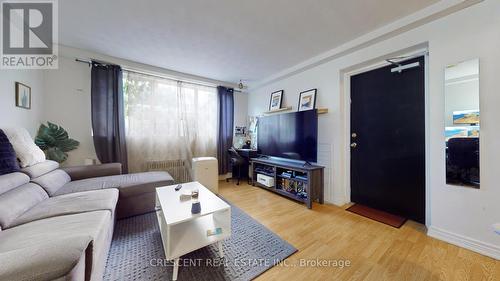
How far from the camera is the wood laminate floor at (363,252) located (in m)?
1.25

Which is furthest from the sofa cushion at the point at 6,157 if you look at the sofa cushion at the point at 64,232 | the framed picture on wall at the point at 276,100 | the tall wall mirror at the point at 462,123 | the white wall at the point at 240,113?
the tall wall mirror at the point at 462,123

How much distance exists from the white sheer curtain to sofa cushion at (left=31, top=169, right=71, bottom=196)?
1.00m

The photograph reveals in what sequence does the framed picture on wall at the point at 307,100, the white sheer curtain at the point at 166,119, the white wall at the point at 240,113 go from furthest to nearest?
the white wall at the point at 240,113 → the white sheer curtain at the point at 166,119 → the framed picture on wall at the point at 307,100

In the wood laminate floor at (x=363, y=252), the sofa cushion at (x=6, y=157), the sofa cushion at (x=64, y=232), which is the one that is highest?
the sofa cushion at (x=6, y=157)

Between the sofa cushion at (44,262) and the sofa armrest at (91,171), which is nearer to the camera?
the sofa cushion at (44,262)

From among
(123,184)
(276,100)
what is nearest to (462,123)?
(276,100)

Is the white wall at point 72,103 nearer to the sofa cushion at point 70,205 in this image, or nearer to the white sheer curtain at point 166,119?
the white sheer curtain at point 166,119

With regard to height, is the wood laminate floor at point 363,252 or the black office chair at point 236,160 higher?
the black office chair at point 236,160

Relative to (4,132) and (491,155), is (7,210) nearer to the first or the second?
(4,132)

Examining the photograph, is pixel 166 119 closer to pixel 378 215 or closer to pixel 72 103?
pixel 72 103

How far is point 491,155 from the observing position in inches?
55.5

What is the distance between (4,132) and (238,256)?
2338 millimetres

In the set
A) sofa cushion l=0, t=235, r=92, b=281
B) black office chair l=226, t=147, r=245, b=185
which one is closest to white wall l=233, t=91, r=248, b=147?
black office chair l=226, t=147, r=245, b=185

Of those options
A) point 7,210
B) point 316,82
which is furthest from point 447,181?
point 7,210
